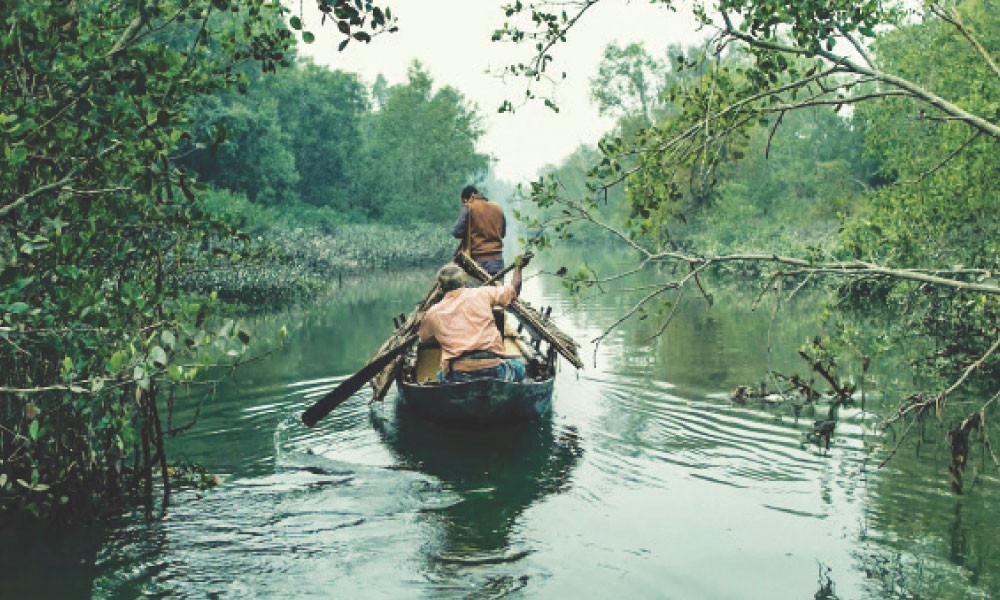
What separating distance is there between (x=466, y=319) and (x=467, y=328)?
0.10 meters

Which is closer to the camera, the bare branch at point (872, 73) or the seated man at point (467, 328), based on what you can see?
the bare branch at point (872, 73)

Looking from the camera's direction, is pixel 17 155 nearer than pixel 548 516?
Yes

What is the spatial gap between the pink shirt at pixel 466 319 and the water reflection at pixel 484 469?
105 centimetres

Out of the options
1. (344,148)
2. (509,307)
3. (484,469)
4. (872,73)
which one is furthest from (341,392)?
(344,148)

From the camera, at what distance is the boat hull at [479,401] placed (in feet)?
30.4

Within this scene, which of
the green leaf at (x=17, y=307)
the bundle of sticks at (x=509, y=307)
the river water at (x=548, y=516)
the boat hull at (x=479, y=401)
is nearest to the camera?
the green leaf at (x=17, y=307)

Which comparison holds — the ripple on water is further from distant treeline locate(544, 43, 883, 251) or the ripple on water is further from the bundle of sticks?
distant treeline locate(544, 43, 883, 251)

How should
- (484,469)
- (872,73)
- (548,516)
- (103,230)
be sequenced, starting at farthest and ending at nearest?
1. (484,469)
2. (548,516)
3. (103,230)
4. (872,73)

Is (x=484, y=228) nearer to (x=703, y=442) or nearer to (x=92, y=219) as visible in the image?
(x=703, y=442)

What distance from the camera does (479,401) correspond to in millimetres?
9344

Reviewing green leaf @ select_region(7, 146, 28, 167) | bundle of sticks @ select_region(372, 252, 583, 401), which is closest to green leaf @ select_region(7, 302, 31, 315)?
green leaf @ select_region(7, 146, 28, 167)

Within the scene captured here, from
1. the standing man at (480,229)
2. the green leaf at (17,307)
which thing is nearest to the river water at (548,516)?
the standing man at (480,229)

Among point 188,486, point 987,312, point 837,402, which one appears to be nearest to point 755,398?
point 837,402

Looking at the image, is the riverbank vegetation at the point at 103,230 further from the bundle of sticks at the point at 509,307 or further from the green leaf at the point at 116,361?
the bundle of sticks at the point at 509,307
